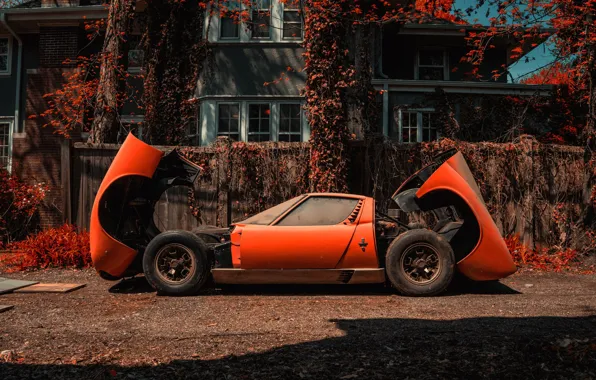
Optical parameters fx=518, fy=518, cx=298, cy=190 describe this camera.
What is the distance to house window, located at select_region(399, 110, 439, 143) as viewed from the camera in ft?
57.3

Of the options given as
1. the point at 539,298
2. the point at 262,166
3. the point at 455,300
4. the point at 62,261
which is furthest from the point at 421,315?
the point at 62,261

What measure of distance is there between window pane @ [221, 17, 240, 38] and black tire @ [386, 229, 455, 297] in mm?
10910

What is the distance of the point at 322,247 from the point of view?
6.28 metres

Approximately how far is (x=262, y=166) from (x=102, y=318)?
474 cm

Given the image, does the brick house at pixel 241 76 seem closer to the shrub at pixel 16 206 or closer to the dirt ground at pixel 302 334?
the shrub at pixel 16 206

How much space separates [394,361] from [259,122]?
41.0ft

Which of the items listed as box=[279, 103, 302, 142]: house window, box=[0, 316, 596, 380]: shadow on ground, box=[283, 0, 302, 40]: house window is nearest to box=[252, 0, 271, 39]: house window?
box=[283, 0, 302, 40]: house window

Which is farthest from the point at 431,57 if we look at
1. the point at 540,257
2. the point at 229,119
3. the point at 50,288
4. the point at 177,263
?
the point at 50,288

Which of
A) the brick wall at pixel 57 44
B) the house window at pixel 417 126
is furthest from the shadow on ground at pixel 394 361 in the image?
the brick wall at pixel 57 44

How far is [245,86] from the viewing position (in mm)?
15344

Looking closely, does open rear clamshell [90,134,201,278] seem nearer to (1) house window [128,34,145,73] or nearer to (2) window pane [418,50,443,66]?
(1) house window [128,34,145,73]

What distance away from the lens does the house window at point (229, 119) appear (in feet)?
50.6

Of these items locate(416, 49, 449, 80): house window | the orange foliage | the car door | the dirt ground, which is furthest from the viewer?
locate(416, 49, 449, 80): house window

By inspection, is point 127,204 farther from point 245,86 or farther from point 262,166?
point 245,86
